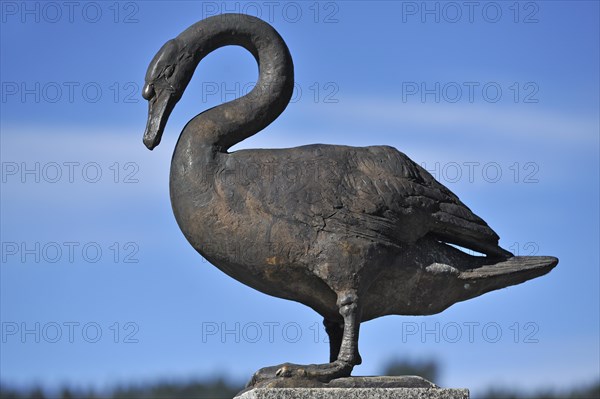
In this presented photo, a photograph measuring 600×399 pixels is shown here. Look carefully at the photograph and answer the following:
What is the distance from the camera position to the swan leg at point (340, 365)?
24.7 ft

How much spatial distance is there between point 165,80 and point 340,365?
7.64 ft

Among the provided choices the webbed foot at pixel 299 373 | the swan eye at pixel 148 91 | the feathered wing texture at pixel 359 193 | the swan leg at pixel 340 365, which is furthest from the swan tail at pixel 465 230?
the swan eye at pixel 148 91

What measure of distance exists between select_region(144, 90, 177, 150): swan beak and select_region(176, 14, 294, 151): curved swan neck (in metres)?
0.21

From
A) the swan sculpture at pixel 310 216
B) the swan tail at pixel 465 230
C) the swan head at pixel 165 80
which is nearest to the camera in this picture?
the swan sculpture at pixel 310 216

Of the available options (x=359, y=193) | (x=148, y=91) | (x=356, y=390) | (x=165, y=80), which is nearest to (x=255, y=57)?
(x=165, y=80)

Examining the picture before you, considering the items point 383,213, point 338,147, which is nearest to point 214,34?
point 338,147

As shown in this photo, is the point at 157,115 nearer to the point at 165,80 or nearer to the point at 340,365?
the point at 165,80

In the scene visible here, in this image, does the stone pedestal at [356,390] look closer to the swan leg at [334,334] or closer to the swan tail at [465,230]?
the swan leg at [334,334]

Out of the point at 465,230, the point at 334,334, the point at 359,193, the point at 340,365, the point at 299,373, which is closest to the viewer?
the point at 299,373

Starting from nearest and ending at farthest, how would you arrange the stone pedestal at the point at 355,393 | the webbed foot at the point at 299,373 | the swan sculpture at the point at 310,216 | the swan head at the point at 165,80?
the stone pedestal at the point at 355,393 → the webbed foot at the point at 299,373 → the swan sculpture at the point at 310,216 → the swan head at the point at 165,80

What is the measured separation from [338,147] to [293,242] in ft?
2.59

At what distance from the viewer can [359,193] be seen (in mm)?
7848

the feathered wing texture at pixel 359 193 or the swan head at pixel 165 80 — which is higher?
the swan head at pixel 165 80

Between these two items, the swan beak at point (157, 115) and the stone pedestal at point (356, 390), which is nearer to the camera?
the stone pedestal at point (356, 390)
